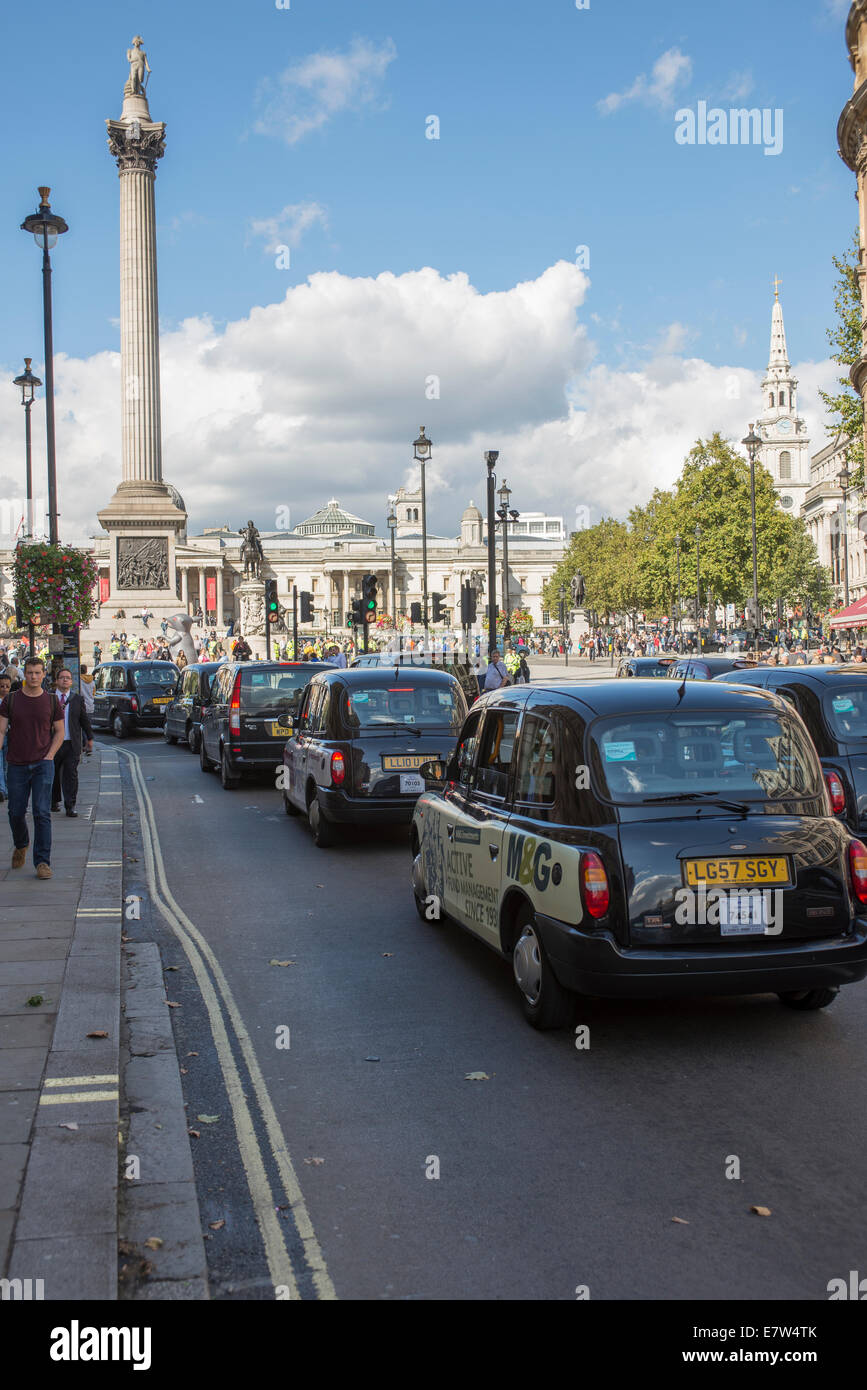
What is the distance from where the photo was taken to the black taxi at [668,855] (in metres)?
5.67

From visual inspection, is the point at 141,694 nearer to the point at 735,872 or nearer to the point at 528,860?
the point at 528,860

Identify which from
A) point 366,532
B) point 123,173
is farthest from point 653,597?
point 366,532

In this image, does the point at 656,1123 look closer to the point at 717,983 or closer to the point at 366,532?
the point at 717,983

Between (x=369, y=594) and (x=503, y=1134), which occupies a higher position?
(x=369, y=594)

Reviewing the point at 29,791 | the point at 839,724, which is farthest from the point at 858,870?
the point at 29,791

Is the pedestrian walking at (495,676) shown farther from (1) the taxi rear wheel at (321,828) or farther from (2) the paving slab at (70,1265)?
(2) the paving slab at (70,1265)

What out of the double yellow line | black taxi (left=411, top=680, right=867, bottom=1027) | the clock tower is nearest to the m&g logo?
black taxi (left=411, top=680, right=867, bottom=1027)

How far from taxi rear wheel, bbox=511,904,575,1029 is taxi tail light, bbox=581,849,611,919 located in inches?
19.2

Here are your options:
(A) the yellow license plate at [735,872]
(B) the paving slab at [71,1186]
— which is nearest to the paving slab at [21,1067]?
(B) the paving slab at [71,1186]

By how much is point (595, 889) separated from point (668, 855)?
357mm

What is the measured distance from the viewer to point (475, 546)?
173250 millimetres

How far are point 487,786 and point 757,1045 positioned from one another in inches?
84.5

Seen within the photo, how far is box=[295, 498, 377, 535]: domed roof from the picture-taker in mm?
189875

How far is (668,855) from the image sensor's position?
5688mm
